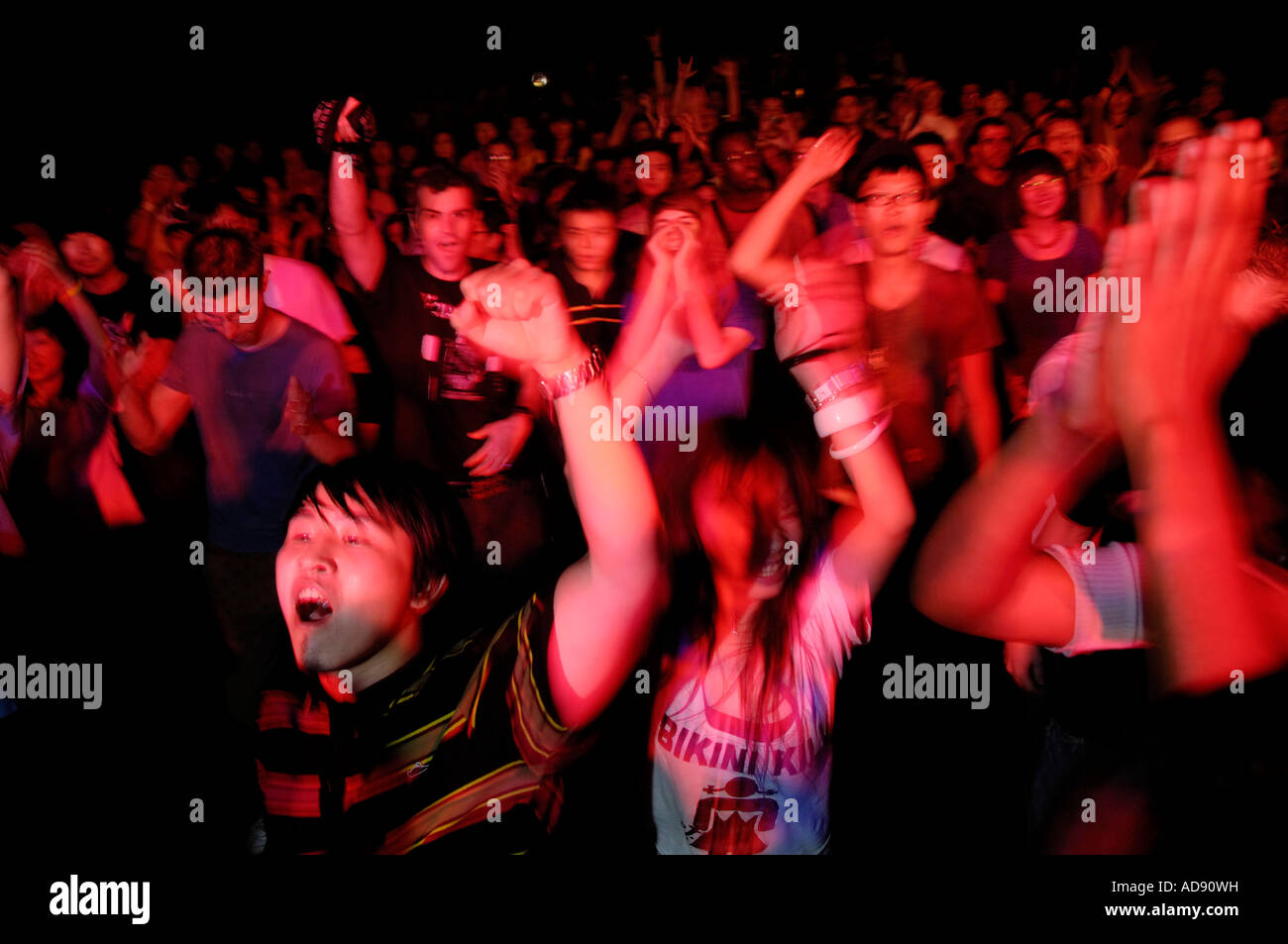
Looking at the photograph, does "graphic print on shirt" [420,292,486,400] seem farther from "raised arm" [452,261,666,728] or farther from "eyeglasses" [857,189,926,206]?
"eyeglasses" [857,189,926,206]

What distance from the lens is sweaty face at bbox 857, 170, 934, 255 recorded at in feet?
8.09

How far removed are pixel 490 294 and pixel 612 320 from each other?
104 centimetres

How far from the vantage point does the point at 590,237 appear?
260 cm

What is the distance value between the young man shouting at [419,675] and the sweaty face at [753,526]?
0.75 ft

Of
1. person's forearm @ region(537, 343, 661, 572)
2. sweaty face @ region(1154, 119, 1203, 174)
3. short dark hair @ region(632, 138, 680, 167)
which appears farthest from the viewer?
short dark hair @ region(632, 138, 680, 167)

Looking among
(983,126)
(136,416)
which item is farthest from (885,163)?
(136,416)

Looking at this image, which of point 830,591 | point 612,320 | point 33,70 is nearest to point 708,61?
point 612,320

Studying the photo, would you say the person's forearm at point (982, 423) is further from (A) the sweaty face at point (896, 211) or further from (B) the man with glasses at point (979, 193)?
(B) the man with glasses at point (979, 193)

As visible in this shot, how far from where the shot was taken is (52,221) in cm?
325

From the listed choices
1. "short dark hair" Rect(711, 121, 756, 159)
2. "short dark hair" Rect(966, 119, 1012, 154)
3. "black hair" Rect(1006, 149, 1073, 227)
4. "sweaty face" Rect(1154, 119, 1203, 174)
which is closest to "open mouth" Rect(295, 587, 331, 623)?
"short dark hair" Rect(711, 121, 756, 159)

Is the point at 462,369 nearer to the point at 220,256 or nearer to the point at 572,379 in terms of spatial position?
the point at 220,256

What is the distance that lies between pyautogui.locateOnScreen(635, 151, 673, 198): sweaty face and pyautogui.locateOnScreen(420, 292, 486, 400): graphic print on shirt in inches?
35.1

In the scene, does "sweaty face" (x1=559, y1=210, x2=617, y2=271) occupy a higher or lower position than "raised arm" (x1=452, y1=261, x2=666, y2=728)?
higher
